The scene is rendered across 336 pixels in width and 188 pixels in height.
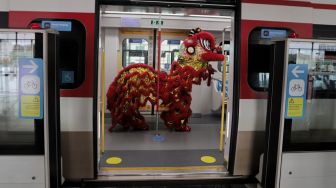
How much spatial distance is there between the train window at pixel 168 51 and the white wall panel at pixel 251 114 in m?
4.04

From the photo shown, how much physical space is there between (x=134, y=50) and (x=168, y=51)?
2.86 ft

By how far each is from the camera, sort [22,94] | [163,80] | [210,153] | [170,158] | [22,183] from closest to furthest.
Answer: [22,94]
[22,183]
[170,158]
[210,153]
[163,80]

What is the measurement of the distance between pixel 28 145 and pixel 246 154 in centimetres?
243

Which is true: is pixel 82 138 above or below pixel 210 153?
above

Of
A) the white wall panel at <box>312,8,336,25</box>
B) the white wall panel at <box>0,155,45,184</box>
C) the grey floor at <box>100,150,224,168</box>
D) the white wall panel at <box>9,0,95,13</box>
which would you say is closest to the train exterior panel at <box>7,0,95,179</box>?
the white wall panel at <box>9,0,95,13</box>

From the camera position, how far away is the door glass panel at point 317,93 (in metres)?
2.83

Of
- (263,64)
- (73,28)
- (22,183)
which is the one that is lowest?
(22,183)

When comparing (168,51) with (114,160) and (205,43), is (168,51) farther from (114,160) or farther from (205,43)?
(114,160)

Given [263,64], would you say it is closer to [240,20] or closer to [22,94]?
[240,20]

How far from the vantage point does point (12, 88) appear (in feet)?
8.60

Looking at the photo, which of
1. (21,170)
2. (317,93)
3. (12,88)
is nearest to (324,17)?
(317,93)

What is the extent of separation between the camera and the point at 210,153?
446cm

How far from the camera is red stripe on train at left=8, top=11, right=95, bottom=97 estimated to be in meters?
2.98

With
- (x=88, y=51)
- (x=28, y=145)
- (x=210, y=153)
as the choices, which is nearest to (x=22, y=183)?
(x=28, y=145)
